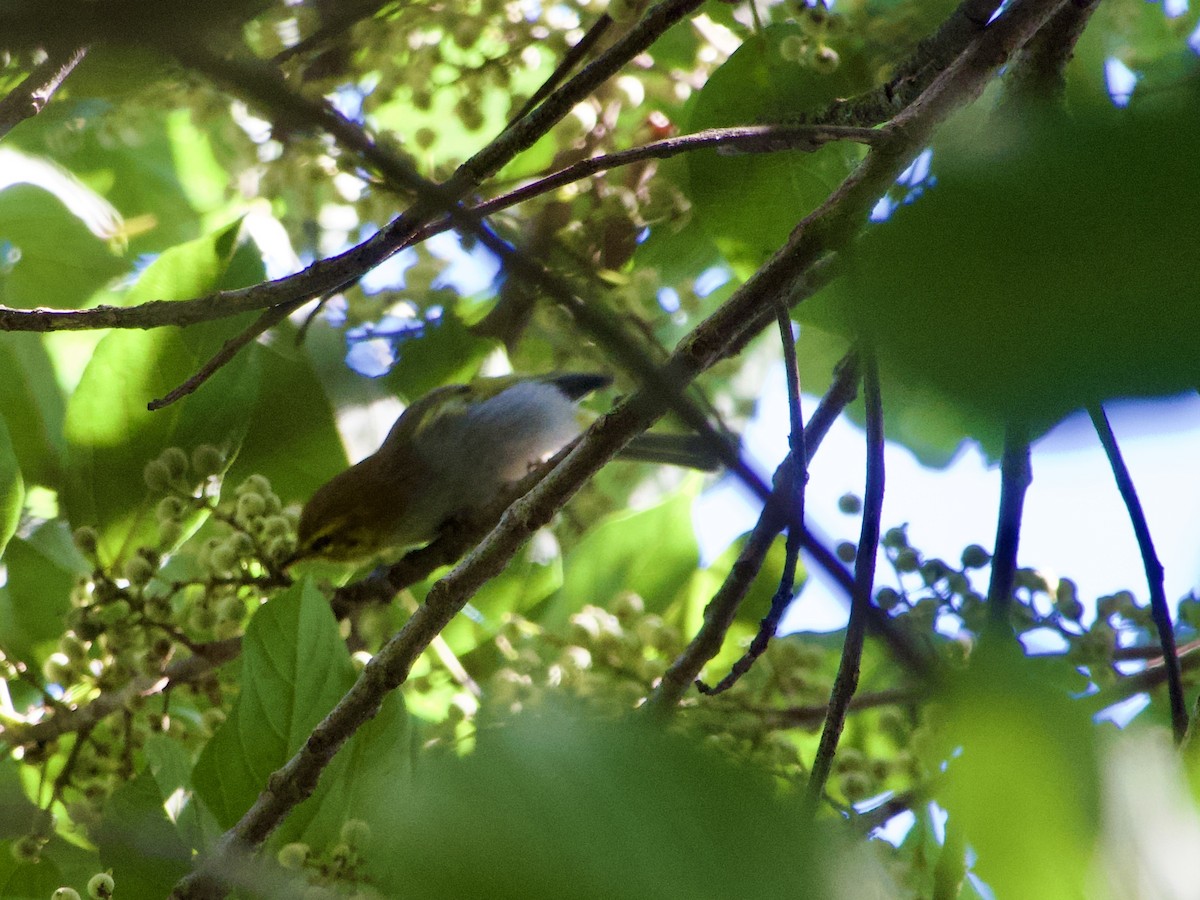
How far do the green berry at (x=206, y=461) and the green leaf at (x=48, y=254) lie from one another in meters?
0.77

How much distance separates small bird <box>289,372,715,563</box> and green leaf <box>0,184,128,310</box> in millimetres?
723

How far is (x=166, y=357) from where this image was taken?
2.09 metres

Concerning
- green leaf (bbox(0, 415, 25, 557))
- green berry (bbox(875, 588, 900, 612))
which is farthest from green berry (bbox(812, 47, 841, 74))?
green leaf (bbox(0, 415, 25, 557))

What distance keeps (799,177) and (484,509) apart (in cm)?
97

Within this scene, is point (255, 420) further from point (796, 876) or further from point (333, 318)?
point (796, 876)

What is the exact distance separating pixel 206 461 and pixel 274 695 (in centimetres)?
52

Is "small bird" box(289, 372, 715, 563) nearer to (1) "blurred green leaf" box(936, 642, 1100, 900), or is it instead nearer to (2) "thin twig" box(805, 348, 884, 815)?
(2) "thin twig" box(805, 348, 884, 815)

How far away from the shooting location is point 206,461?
2035 mm

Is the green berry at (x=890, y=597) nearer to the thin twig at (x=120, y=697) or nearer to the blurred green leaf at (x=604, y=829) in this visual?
the thin twig at (x=120, y=697)

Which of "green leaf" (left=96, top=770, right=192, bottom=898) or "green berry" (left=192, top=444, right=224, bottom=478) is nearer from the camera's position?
"green leaf" (left=96, top=770, right=192, bottom=898)

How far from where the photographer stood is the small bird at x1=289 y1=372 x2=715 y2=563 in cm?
265

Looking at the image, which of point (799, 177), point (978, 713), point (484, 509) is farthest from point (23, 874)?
point (978, 713)

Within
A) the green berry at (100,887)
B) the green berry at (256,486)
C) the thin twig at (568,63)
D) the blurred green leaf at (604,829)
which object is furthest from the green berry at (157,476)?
the blurred green leaf at (604,829)

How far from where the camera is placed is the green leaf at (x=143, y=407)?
6.78 feet
